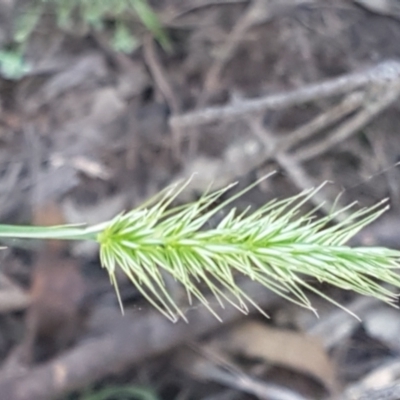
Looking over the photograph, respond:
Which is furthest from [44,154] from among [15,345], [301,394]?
[301,394]

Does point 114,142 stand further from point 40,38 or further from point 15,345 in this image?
point 15,345

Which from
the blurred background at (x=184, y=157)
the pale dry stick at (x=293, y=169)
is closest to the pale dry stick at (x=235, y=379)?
the blurred background at (x=184, y=157)

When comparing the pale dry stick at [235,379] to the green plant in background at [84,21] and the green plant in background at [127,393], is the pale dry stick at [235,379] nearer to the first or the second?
the green plant in background at [127,393]

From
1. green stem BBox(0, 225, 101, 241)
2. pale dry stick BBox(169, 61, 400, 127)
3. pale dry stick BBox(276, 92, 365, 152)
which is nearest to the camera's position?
green stem BBox(0, 225, 101, 241)

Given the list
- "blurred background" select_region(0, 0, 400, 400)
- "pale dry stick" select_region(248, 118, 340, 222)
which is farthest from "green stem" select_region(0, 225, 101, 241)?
"pale dry stick" select_region(248, 118, 340, 222)

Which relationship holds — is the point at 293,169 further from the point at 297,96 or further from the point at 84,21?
the point at 84,21

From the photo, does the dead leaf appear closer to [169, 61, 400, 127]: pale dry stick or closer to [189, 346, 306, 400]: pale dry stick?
[189, 346, 306, 400]: pale dry stick
